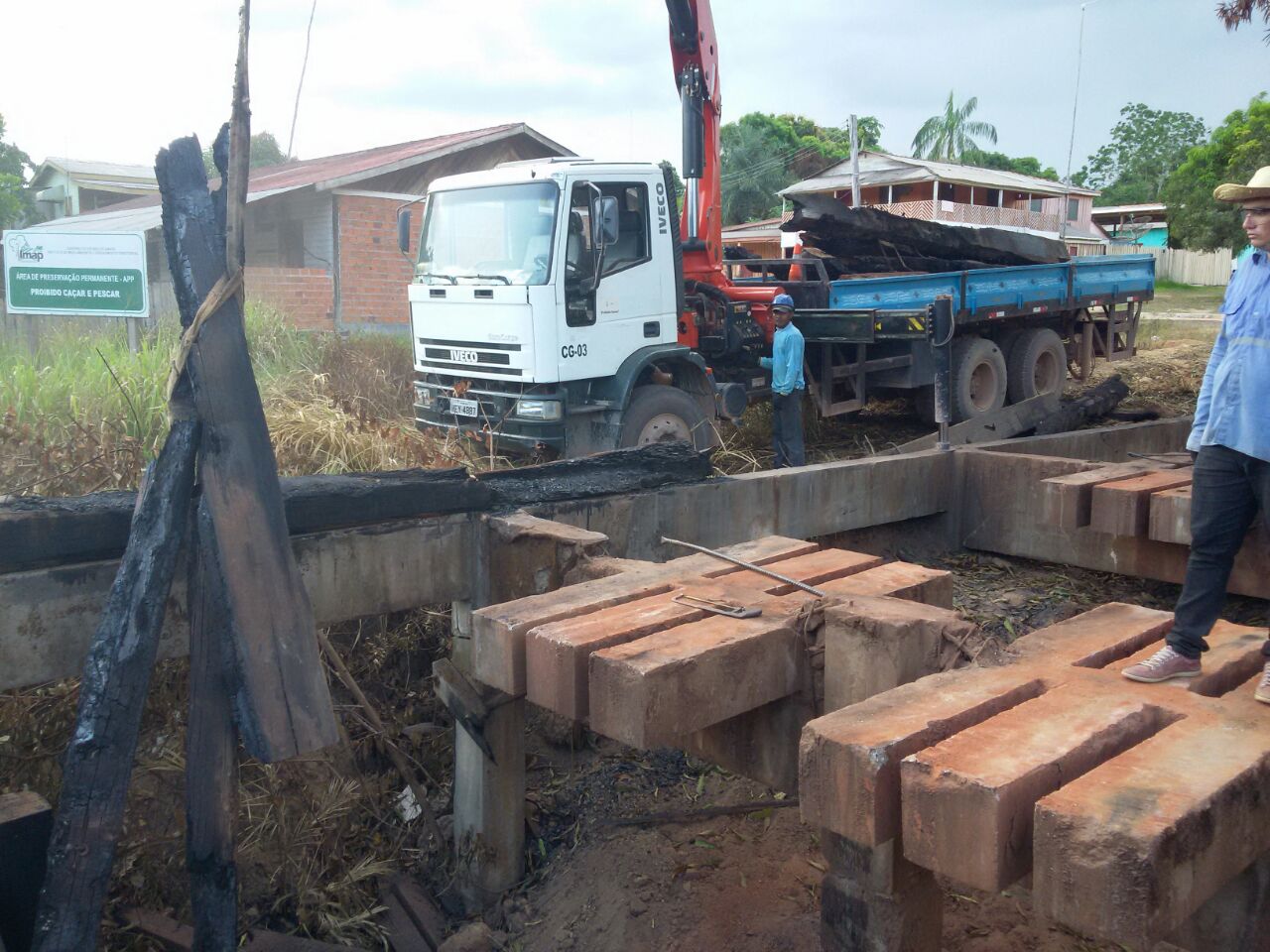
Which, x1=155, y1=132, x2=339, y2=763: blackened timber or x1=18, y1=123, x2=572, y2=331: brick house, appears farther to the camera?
x1=18, y1=123, x2=572, y2=331: brick house

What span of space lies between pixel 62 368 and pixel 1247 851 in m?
7.34

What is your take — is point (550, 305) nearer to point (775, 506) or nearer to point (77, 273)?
point (775, 506)

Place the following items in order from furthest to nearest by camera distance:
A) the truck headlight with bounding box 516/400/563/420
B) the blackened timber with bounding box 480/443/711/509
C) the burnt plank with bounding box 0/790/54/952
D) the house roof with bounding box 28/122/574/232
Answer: the house roof with bounding box 28/122/574/232
the truck headlight with bounding box 516/400/563/420
the blackened timber with bounding box 480/443/711/509
the burnt plank with bounding box 0/790/54/952

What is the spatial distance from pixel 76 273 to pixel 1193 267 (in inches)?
2076

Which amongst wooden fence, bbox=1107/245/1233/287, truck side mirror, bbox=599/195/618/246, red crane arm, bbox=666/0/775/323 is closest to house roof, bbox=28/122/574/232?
red crane arm, bbox=666/0/775/323

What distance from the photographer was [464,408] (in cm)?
891

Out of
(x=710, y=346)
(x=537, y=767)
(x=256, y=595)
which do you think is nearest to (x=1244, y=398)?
(x=256, y=595)

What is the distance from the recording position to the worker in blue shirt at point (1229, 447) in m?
2.91

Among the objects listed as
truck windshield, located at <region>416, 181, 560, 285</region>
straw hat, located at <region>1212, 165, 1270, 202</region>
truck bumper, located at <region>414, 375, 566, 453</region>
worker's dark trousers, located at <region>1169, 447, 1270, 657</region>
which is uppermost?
truck windshield, located at <region>416, 181, 560, 285</region>

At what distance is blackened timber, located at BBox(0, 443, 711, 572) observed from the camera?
3.78 metres

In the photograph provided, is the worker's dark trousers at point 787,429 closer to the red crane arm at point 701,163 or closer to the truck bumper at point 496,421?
the red crane arm at point 701,163

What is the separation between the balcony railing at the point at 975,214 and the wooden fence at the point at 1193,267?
649cm

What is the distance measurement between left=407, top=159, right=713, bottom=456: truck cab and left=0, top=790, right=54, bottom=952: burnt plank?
5122 mm

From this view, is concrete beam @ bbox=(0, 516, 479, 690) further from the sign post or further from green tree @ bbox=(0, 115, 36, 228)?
green tree @ bbox=(0, 115, 36, 228)
